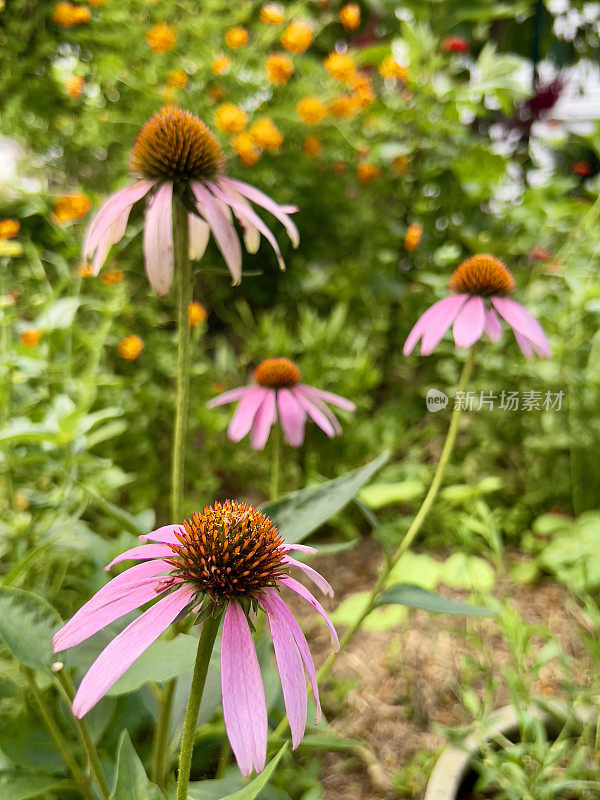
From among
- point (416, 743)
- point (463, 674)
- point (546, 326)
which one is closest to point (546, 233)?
point (546, 326)

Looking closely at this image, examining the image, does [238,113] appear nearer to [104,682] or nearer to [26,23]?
[26,23]

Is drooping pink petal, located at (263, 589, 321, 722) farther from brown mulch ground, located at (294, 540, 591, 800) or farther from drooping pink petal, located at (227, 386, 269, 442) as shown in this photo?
brown mulch ground, located at (294, 540, 591, 800)

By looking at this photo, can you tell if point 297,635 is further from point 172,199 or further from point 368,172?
point 368,172

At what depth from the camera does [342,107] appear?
5.61ft

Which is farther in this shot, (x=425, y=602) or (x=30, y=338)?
(x=30, y=338)

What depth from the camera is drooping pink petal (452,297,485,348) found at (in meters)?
0.59

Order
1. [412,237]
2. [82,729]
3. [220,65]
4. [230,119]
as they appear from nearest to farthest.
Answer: [82,729]
[230,119]
[220,65]
[412,237]

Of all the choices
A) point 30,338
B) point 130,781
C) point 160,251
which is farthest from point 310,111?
point 130,781

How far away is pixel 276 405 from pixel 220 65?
119 cm

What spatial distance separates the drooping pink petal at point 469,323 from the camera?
0.59m

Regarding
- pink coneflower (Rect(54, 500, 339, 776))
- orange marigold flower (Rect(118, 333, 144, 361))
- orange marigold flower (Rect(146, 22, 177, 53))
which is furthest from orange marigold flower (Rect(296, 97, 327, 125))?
pink coneflower (Rect(54, 500, 339, 776))

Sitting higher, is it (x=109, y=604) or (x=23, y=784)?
(x=109, y=604)

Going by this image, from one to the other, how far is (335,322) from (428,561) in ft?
2.25

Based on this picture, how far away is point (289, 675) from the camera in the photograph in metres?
0.34
